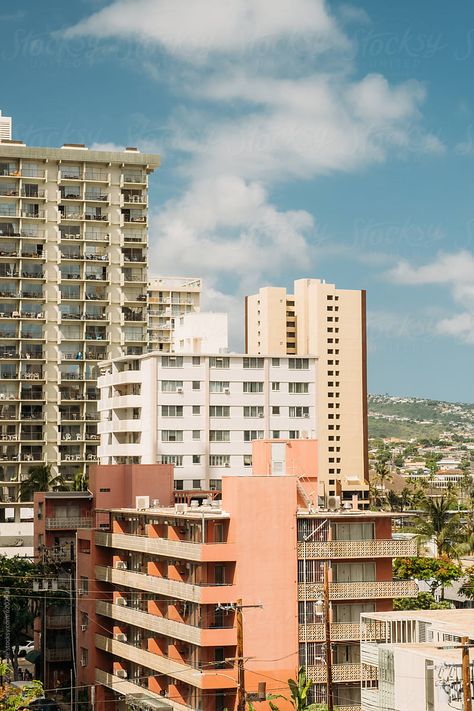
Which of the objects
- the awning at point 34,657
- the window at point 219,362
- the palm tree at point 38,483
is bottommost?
the awning at point 34,657

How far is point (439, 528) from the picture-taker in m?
120

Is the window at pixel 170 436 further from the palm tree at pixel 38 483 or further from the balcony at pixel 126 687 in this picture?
the balcony at pixel 126 687

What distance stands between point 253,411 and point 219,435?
4.80 metres

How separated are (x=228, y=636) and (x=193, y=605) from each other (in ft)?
11.0

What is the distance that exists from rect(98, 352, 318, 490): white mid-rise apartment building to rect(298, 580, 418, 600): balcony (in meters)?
62.3

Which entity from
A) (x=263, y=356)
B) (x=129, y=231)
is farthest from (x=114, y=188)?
(x=263, y=356)

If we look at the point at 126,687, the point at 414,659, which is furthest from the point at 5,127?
the point at 414,659

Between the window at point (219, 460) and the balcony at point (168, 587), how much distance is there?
46.8 metres

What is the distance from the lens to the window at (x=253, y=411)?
139125mm

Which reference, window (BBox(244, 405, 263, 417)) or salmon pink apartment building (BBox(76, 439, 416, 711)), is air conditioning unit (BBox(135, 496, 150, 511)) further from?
window (BBox(244, 405, 263, 417))

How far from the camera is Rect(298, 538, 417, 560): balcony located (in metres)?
73.8

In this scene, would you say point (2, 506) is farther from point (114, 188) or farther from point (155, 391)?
point (114, 188)

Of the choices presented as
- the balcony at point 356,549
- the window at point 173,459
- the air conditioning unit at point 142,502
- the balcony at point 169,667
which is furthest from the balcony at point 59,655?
the window at point 173,459

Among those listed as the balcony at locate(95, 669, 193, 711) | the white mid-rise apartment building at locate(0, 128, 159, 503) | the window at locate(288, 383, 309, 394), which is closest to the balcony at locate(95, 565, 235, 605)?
the balcony at locate(95, 669, 193, 711)
